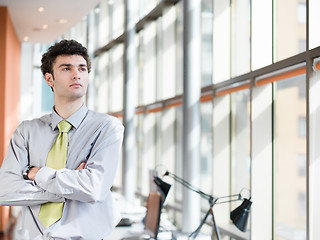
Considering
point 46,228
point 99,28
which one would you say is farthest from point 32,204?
point 99,28

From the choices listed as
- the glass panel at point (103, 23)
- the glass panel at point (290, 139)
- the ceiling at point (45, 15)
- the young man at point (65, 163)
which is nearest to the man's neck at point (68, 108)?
the young man at point (65, 163)

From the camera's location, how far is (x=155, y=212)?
391cm

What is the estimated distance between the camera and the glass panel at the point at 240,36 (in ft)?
17.2

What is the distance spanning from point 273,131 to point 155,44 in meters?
4.42

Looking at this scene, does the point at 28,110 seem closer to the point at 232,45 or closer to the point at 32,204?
the point at 232,45

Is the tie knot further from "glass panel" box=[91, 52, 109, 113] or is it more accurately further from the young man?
"glass panel" box=[91, 52, 109, 113]

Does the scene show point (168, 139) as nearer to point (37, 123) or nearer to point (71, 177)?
point (37, 123)

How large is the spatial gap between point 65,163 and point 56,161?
31mm

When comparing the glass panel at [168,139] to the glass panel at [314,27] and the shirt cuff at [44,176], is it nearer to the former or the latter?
the glass panel at [314,27]

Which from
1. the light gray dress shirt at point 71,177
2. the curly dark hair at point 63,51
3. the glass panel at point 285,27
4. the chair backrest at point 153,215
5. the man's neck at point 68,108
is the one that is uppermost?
the glass panel at point 285,27

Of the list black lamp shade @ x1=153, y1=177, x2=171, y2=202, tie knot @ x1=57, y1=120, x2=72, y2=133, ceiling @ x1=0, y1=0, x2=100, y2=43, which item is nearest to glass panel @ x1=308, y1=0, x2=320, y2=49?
black lamp shade @ x1=153, y1=177, x2=171, y2=202

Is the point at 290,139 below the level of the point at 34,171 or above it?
above

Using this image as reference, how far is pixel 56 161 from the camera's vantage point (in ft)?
5.55

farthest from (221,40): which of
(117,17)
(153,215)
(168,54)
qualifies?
(117,17)
